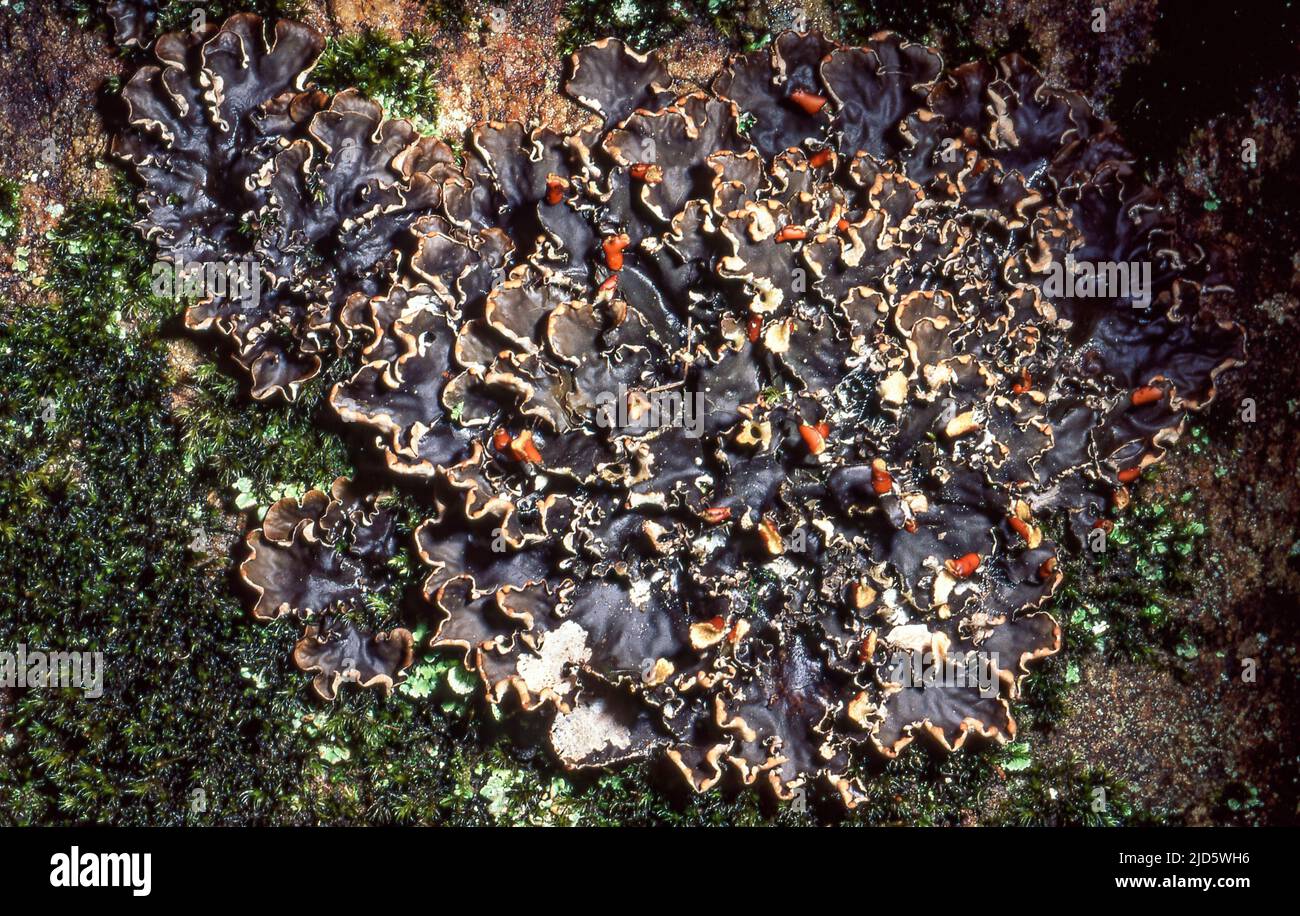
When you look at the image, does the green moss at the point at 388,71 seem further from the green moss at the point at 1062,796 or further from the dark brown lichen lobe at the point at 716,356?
the green moss at the point at 1062,796

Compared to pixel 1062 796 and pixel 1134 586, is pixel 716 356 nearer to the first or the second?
pixel 1134 586

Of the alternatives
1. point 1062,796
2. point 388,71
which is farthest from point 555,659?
point 388,71

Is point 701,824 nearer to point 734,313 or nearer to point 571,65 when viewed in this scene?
point 734,313

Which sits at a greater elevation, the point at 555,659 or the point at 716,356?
the point at 716,356

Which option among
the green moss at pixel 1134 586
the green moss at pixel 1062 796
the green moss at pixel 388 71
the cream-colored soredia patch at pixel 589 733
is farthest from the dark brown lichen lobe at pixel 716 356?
the green moss at pixel 1062 796

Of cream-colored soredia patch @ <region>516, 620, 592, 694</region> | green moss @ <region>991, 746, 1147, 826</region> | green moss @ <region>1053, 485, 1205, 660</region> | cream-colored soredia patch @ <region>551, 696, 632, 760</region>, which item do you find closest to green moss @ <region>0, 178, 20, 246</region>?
cream-colored soredia patch @ <region>516, 620, 592, 694</region>
